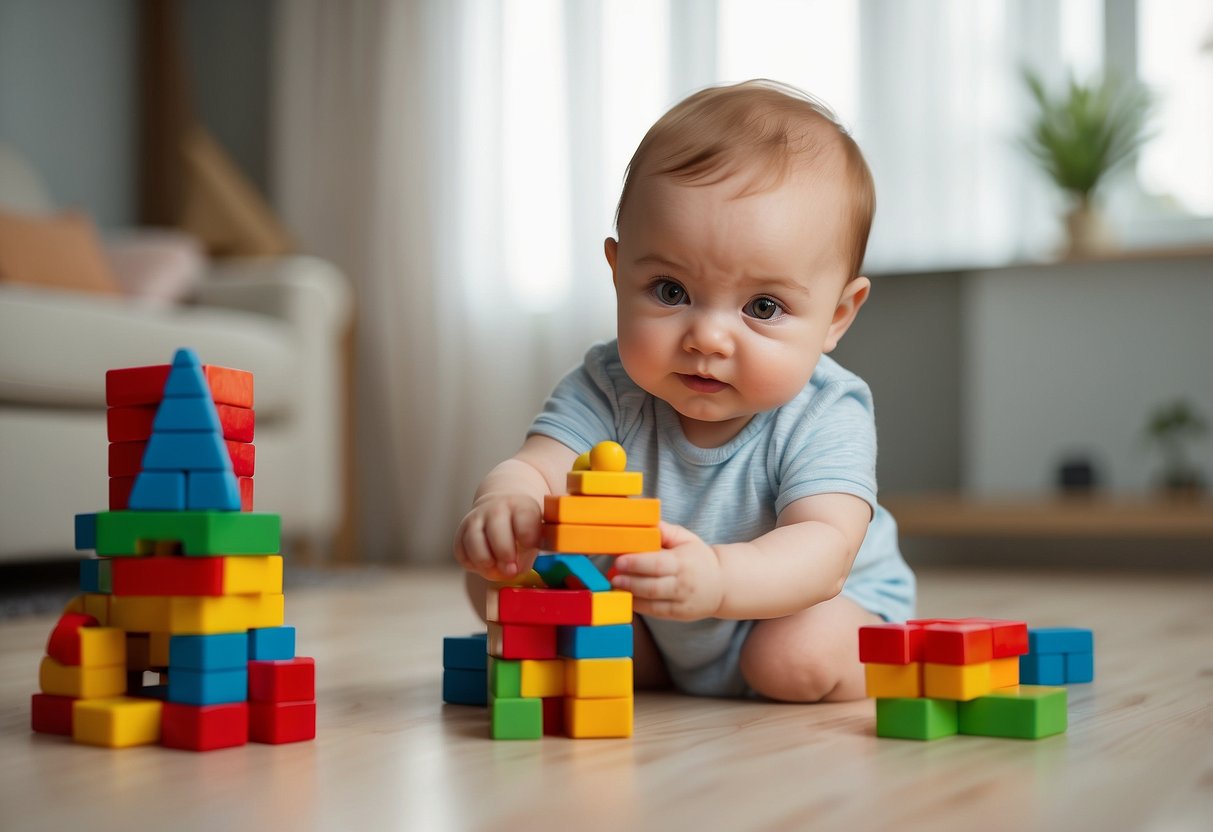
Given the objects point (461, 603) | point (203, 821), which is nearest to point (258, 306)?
point (461, 603)

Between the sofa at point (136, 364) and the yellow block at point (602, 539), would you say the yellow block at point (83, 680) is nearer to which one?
the yellow block at point (602, 539)

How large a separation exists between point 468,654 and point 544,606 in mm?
228

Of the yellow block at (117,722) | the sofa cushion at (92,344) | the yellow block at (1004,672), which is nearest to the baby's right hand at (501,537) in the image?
the yellow block at (117,722)

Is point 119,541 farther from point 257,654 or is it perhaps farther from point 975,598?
point 975,598

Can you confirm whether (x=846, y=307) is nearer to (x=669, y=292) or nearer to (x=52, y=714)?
(x=669, y=292)

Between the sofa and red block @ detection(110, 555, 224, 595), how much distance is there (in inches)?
48.5

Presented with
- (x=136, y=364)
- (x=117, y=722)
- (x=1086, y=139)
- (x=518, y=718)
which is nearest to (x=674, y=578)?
(x=518, y=718)

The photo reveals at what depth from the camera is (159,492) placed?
0.85m

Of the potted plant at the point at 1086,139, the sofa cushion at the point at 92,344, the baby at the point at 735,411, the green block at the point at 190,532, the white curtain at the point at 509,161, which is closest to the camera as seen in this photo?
the green block at the point at 190,532

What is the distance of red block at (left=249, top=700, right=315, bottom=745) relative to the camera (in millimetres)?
874

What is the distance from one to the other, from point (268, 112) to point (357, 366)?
2.77 ft

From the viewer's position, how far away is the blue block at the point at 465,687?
1.07 meters

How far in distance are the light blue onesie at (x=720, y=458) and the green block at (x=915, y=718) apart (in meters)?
0.18

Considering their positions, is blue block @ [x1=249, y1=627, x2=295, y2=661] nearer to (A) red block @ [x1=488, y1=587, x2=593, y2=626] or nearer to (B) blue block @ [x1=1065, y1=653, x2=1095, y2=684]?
(A) red block @ [x1=488, y1=587, x2=593, y2=626]
